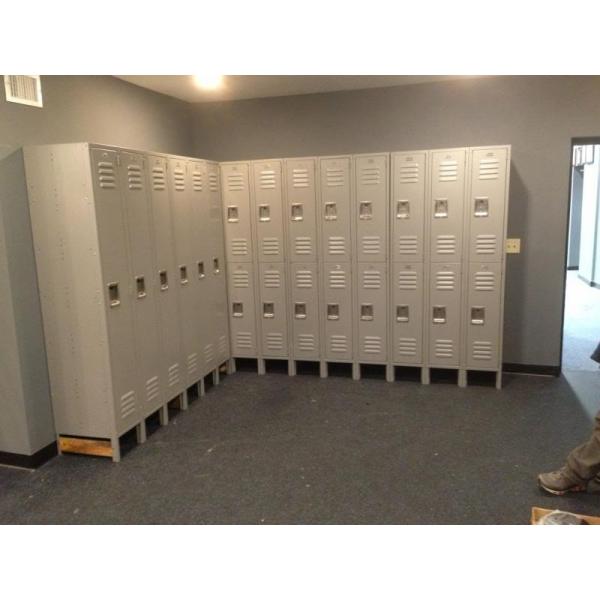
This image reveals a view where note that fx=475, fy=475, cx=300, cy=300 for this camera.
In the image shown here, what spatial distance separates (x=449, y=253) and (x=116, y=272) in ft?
9.47

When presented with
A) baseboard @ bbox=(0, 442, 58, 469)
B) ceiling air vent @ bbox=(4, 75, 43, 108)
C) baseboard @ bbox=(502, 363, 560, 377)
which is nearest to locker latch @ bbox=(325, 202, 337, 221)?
baseboard @ bbox=(502, 363, 560, 377)

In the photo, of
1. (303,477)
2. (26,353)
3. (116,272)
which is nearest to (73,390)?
(26,353)

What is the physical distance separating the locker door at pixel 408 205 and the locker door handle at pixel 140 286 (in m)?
2.32

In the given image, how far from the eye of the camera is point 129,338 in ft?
11.2

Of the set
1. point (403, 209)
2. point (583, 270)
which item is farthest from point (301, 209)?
point (583, 270)

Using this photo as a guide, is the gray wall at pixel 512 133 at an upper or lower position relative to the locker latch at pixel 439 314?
upper

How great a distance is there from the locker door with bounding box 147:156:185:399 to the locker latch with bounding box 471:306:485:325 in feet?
8.79

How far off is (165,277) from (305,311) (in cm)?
157

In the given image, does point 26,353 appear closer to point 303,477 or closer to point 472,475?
point 303,477

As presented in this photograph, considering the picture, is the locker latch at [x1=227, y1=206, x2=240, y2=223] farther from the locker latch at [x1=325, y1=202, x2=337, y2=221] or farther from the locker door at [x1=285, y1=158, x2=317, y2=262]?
the locker latch at [x1=325, y1=202, x2=337, y2=221]

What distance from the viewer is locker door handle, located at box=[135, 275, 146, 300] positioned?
11.5 ft

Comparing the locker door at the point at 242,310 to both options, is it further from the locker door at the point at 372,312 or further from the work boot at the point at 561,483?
the work boot at the point at 561,483

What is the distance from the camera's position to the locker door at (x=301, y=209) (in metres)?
4.63

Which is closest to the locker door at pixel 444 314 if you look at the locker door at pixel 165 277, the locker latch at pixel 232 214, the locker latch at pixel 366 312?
the locker latch at pixel 366 312
